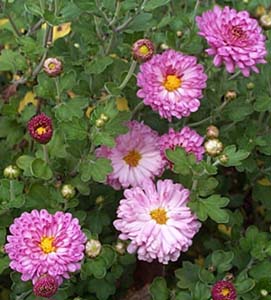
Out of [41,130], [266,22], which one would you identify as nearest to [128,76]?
[41,130]

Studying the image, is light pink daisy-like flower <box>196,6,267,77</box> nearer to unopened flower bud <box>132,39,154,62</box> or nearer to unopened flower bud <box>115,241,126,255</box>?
unopened flower bud <box>132,39,154,62</box>

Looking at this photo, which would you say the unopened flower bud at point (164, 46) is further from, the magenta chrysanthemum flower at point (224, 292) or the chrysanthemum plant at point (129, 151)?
the magenta chrysanthemum flower at point (224, 292)

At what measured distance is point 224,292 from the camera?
1676 millimetres

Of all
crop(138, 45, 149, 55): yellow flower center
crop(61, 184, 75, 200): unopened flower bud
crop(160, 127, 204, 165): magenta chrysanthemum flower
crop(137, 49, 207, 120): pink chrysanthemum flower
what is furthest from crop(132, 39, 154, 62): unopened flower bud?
crop(61, 184, 75, 200): unopened flower bud

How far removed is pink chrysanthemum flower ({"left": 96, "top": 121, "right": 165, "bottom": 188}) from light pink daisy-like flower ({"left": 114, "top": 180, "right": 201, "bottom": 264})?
118 millimetres

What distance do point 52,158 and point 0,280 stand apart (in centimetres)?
46

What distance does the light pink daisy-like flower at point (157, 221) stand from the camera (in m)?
1.75

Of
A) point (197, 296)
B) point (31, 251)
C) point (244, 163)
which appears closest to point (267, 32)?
point (244, 163)

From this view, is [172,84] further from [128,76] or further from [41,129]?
[41,129]

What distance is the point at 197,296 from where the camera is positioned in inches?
70.2

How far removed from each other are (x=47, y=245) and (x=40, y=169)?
0.20 metres

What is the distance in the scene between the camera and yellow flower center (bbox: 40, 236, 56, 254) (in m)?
1.66

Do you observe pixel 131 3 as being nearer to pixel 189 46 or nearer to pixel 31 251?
pixel 189 46

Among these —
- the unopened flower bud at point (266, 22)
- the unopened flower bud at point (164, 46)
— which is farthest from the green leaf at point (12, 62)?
the unopened flower bud at point (266, 22)
